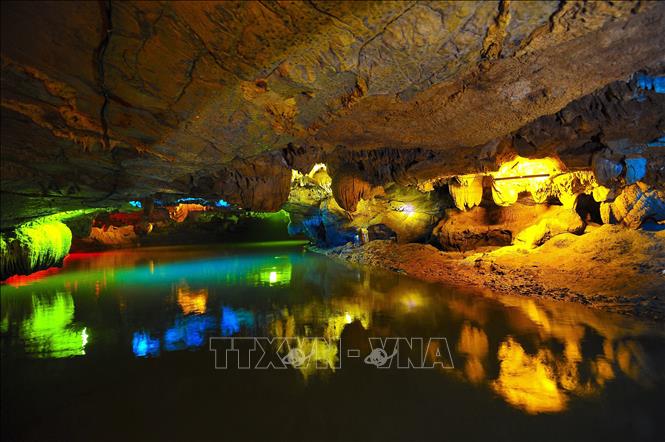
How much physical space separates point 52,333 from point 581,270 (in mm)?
10186

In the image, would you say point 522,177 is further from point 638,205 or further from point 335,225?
point 335,225

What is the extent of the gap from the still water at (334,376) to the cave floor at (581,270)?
812 millimetres

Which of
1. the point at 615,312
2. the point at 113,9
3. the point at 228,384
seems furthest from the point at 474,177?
the point at 113,9

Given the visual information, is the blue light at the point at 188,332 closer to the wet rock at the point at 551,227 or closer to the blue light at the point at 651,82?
the blue light at the point at 651,82

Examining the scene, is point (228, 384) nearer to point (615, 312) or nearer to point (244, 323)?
point (244, 323)

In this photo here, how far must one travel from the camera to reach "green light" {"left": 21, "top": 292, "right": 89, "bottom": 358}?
4.24 meters

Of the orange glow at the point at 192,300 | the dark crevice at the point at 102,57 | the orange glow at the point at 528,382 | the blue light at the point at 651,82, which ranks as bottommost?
the orange glow at the point at 528,382

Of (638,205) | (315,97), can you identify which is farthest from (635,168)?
(315,97)

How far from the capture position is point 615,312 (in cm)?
557

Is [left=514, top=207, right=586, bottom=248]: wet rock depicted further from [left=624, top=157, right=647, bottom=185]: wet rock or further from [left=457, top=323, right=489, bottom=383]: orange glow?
[left=457, top=323, right=489, bottom=383]: orange glow

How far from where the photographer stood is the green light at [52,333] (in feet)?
13.9

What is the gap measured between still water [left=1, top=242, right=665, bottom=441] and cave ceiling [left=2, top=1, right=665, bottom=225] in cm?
237

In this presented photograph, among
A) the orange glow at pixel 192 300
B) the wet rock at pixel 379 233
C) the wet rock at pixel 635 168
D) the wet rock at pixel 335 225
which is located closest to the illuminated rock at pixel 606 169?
the wet rock at pixel 635 168

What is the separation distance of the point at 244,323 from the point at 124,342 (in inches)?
63.5
